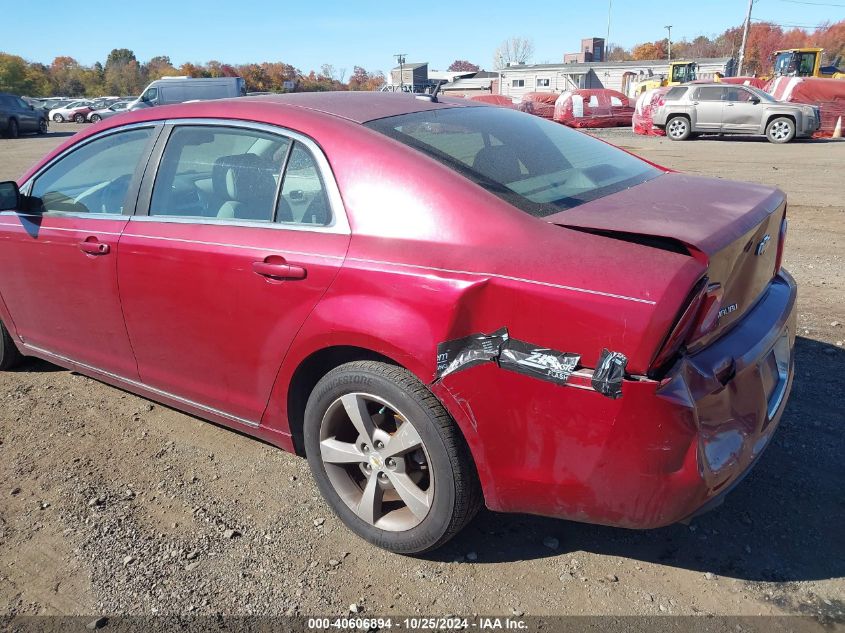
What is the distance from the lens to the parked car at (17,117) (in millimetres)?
28875

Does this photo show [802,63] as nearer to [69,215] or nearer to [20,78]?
[69,215]

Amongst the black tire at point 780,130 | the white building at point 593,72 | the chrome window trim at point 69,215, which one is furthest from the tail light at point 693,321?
the white building at point 593,72

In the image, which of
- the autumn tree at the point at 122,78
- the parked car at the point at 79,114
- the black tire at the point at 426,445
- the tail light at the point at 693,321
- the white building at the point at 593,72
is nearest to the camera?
the tail light at the point at 693,321

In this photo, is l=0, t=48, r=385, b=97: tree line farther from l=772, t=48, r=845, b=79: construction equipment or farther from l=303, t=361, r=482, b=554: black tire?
l=303, t=361, r=482, b=554: black tire

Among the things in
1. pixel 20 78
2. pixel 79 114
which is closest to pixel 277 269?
pixel 79 114

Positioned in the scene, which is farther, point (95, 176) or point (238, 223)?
point (95, 176)

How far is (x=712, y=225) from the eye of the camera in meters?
2.25

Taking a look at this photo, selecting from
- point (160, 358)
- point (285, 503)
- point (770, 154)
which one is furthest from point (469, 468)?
point (770, 154)

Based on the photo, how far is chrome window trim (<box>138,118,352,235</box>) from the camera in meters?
2.60

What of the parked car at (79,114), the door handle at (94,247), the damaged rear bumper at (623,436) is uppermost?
the door handle at (94,247)

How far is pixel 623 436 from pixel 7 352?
13.4 ft

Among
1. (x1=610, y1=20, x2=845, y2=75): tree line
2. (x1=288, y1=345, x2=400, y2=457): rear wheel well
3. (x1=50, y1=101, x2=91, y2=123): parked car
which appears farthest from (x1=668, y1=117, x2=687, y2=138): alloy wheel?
(x1=610, y1=20, x2=845, y2=75): tree line

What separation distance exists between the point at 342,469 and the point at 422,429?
0.57 metres

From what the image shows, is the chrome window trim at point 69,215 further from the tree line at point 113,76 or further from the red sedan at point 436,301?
the tree line at point 113,76
